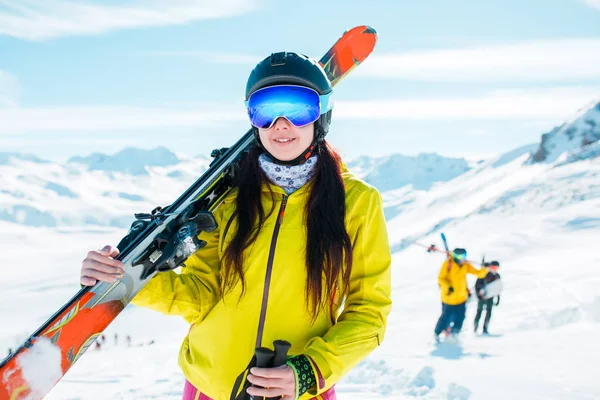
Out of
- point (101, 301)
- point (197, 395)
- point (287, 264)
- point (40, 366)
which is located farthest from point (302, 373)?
point (40, 366)

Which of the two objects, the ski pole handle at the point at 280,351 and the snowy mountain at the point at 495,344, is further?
the snowy mountain at the point at 495,344

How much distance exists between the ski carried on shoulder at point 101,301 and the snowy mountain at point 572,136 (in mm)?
79860

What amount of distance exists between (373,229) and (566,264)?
1884 centimetres

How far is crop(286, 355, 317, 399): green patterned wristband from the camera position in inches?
81.5

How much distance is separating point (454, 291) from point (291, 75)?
9146 millimetres

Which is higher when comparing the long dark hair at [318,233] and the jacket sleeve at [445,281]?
the jacket sleeve at [445,281]

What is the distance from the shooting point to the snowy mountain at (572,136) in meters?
75.7

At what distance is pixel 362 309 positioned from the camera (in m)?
2.34

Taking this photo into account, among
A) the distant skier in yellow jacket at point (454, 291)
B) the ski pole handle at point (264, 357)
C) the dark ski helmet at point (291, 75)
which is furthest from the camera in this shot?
the distant skier in yellow jacket at point (454, 291)

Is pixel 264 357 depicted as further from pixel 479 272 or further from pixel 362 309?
pixel 479 272

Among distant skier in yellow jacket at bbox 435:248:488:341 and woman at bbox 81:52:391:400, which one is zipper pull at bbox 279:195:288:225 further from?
distant skier in yellow jacket at bbox 435:248:488:341

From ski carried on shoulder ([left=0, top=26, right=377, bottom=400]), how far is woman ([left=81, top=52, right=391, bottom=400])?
0.09 meters

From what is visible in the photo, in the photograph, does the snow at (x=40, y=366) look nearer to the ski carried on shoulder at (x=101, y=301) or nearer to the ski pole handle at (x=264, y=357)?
the ski carried on shoulder at (x=101, y=301)

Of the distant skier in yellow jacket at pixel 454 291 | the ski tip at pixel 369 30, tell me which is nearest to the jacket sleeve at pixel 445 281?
the distant skier in yellow jacket at pixel 454 291
